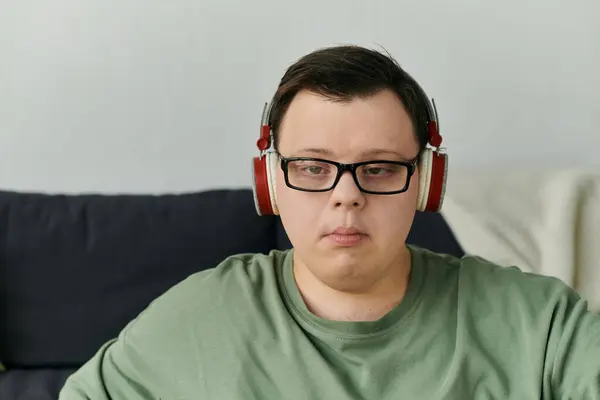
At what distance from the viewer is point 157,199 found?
64.3 inches

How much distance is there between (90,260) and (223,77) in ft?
1.84

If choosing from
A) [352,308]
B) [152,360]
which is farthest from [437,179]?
[152,360]

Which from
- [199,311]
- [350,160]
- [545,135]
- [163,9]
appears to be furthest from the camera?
[545,135]

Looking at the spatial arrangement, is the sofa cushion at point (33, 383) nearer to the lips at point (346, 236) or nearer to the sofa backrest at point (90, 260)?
the sofa backrest at point (90, 260)

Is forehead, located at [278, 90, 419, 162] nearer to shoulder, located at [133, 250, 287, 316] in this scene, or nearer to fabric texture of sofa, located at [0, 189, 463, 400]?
shoulder, located at [133, 250, 287, 316]

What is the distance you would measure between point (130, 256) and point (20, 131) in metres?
0.48

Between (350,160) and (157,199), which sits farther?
(157,199)

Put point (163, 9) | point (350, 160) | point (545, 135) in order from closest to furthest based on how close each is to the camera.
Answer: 1. point (350, 160)
2. point (163, 9)
3. point (545, 135)

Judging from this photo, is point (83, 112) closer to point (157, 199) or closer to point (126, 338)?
point (157, 199)

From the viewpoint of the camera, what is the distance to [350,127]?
40.0 inches

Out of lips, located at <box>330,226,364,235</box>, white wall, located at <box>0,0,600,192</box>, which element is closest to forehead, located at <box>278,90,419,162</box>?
lips, located at <box>330,226,364,235</box>

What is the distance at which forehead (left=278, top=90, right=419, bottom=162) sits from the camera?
1.02 metres

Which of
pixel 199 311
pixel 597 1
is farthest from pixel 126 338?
pixel 597 1

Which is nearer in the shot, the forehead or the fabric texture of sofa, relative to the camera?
the forehead
